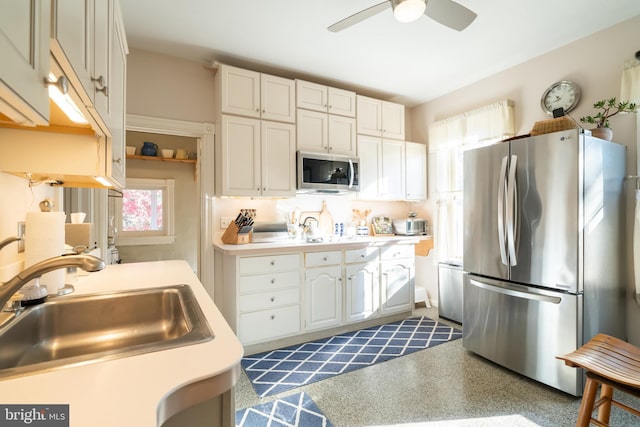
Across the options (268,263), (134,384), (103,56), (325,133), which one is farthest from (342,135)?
(134,384)

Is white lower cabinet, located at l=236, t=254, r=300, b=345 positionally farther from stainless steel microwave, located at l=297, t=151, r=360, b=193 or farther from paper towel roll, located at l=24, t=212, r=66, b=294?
paper towel roll, located at l=24, t=212, r=66, b=294

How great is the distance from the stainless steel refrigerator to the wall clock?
0.64 metres

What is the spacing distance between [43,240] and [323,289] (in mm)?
2144

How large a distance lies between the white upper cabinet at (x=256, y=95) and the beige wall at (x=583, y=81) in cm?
203

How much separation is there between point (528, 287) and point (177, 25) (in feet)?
10.6

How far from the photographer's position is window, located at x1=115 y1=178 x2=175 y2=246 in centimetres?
445

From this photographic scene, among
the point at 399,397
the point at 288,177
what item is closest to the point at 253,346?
the point at 399,397

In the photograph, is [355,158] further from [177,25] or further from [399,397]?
[399,397]

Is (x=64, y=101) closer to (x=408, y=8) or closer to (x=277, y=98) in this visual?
(x=408, y=8)

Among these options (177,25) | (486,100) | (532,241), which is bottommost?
(532,241)

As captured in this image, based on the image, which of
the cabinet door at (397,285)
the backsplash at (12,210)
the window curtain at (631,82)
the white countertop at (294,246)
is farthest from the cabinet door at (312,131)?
the window curtain at (631,82)

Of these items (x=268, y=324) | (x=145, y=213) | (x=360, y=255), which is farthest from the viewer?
(x=145, y=213)

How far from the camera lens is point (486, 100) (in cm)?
325

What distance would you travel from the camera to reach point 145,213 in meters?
4.64
